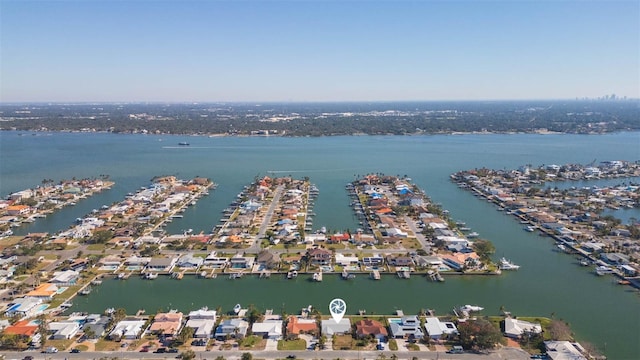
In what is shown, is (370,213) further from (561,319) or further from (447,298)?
(561,319)

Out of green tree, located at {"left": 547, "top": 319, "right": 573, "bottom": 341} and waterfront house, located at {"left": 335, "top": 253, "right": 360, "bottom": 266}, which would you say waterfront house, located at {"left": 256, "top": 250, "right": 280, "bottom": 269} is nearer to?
waterfront house, located at {"left": 335, "top": 253, "right": 360, "bottom": 266}

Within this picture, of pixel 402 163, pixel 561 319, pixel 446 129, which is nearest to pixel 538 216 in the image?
pixel 561 319

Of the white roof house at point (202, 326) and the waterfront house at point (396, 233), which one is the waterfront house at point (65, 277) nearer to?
the white roof house at point (202, 326)

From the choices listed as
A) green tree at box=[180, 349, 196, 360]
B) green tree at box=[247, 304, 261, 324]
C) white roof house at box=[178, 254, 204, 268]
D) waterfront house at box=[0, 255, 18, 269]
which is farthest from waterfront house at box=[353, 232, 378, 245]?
waterfront house at box=[0, 255, 18, 269]

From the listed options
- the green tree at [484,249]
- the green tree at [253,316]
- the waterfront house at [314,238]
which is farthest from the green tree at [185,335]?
the green tree at [484,249]

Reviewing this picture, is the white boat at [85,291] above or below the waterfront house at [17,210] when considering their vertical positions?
below

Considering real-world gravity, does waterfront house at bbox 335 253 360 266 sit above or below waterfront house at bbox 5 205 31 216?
below
